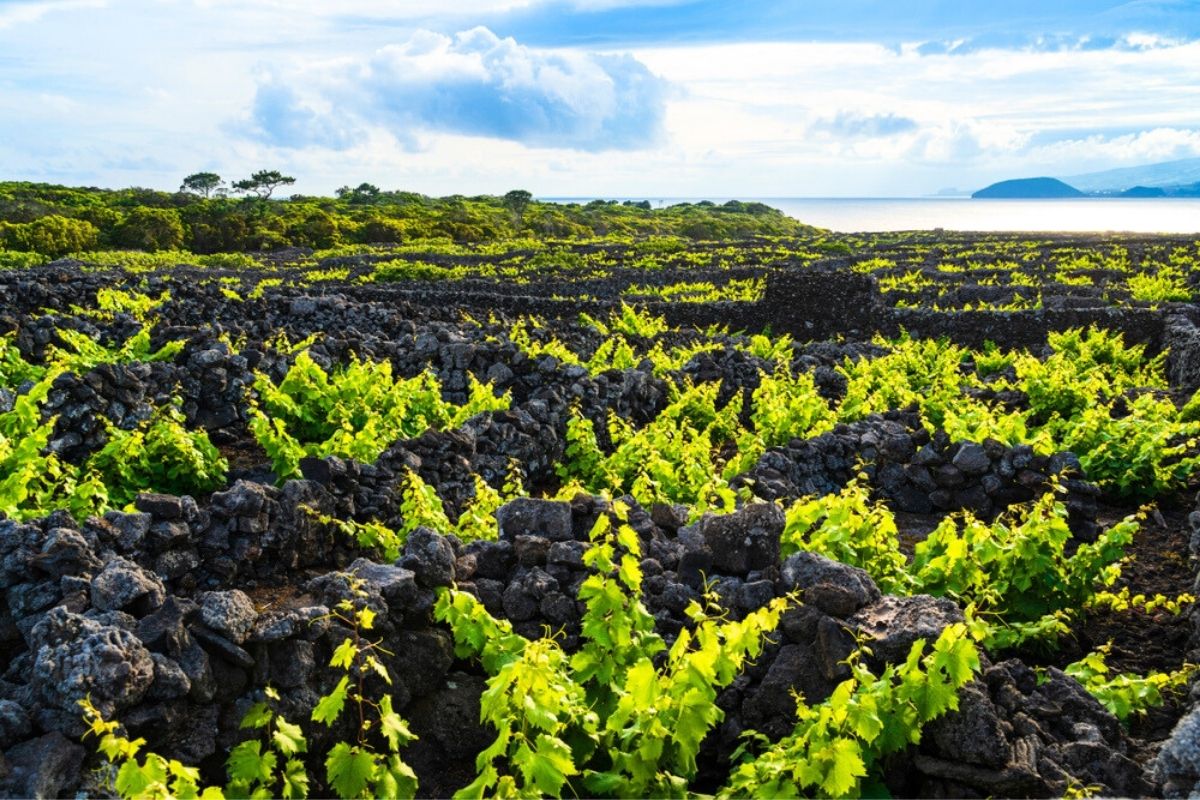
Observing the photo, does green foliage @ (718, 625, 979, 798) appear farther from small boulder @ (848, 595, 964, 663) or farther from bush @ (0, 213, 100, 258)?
bush @ (0, 213, 100, 258)

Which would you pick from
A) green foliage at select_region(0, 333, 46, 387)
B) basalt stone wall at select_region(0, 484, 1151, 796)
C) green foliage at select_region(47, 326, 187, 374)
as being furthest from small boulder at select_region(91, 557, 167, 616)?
green foliage at select_region(0, 333, 46, 387)

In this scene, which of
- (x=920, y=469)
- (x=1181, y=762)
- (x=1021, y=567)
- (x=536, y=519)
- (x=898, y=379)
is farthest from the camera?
(x=898, y=379)

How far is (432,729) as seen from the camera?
6.15m

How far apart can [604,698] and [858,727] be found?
5.77ft

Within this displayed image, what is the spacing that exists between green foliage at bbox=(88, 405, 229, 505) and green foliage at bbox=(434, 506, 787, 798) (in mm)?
5730

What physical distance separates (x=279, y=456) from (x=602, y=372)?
7.06 m

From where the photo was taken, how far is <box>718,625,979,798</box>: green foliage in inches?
179

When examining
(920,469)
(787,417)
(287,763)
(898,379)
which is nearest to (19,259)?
(898,379)

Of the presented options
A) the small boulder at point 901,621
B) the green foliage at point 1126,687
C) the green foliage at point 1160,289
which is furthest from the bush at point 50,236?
the green foliage at point 1126,687

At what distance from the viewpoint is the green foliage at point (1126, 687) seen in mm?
6082

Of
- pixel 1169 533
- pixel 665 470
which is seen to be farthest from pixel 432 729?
pixel 1169 533

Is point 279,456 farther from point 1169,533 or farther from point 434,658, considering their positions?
point 1169,533

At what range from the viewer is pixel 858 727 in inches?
183

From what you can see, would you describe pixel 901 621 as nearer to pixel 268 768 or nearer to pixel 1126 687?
pixel 1126 687
